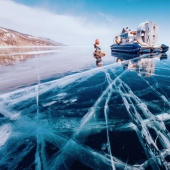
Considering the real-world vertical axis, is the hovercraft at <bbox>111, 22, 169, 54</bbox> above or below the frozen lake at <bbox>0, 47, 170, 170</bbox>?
above

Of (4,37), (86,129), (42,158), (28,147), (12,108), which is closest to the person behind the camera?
(42,158)

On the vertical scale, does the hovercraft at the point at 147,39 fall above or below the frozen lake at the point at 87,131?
above

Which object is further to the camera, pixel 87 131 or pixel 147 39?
pixel 147 39

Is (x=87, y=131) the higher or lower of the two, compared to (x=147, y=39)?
lower

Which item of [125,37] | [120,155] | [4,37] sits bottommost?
[120,155]

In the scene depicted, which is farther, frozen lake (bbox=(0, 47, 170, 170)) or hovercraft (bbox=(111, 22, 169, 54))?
hovercraft (bbox=(111, 22, 169, 54))

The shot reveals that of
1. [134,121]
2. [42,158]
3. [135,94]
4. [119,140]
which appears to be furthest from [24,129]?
[135,94]

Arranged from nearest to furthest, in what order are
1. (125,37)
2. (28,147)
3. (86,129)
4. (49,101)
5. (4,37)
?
(28,147) < (86,129) < (49,101) < (125,37) < (4,37)

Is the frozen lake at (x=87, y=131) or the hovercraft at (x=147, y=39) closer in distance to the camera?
the frozen lake at (x=87, y=131)

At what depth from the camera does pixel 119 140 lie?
8.64 feet

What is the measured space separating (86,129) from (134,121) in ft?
4.36

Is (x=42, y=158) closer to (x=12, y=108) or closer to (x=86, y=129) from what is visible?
(x=86, y=129)

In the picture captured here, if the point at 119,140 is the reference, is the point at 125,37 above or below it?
above

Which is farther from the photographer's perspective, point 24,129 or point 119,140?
point 24,129
